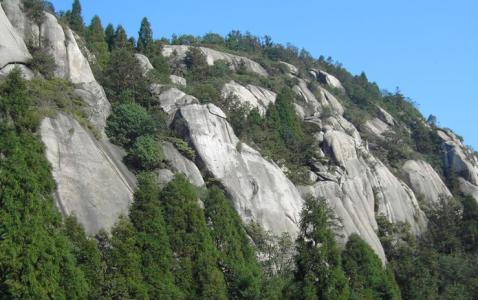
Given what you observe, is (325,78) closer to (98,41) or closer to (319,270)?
(98,41)

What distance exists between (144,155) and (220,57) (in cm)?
4152

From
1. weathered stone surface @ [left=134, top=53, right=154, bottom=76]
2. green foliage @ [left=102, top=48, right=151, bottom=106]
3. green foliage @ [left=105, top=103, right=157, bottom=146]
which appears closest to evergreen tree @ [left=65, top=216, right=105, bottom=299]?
green foliage @ [left=105, top=103, right=157, bottom=146]

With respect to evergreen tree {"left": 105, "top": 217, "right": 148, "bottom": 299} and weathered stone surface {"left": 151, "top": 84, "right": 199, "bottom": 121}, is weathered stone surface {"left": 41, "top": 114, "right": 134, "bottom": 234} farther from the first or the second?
weathered stone surface {"left": 151, "top": 84, "right": 199, "bottom": 121}

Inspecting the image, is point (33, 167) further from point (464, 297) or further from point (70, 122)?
point (464, 297)

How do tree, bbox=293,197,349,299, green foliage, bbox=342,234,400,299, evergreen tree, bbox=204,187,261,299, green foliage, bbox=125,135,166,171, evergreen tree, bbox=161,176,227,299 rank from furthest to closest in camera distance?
A: 1. green foliage, bbox=125,135,166,171
2. green foliage, bbox=342,234,400,299
3. evergreen tree, bbox=204,187,261,299
4. tree, bbox=293,197,349,299
5. evergreen tree, bbox=161,176,227,299

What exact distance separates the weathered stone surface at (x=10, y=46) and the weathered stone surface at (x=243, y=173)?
1266cm

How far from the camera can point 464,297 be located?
5919 centimetres

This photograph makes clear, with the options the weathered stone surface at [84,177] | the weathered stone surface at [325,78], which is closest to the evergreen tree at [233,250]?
the weathered stone surface at [84,177]

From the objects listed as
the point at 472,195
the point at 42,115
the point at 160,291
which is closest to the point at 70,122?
the point at 42,115

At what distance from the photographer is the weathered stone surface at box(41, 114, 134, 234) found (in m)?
41.6

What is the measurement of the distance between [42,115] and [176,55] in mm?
40291

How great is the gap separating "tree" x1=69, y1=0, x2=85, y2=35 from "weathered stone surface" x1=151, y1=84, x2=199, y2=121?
58.2 ft

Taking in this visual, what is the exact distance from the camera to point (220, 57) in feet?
295

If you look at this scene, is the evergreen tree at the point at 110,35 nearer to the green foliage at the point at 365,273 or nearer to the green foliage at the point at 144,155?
the green foliage at the point at 144,155
